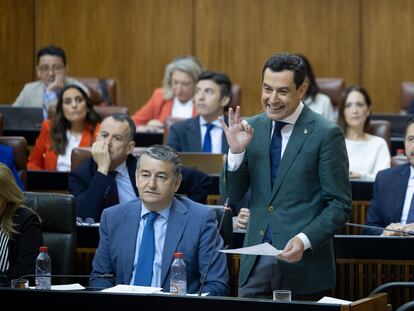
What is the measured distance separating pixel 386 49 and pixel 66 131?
4357mm

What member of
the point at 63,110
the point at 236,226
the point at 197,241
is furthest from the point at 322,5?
the point at 197,241

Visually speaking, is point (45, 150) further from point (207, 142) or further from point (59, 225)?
point (59, 225)

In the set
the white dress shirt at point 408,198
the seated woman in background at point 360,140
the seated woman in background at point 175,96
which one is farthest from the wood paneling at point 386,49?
the white dress shirt at point 408,198

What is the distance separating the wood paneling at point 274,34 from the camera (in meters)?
9.95

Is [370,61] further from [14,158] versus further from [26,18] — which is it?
[14,158]

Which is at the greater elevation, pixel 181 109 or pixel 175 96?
pixel 175 96

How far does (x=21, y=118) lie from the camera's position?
7.32 metres

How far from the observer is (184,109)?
8297 mm

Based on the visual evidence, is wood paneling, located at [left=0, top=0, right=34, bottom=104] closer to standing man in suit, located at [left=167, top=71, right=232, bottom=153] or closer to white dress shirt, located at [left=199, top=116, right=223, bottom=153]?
standing man in suit, located at [left=167, top=71, right=232, bottom=153]

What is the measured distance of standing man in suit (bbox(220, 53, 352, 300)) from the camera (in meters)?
3.66

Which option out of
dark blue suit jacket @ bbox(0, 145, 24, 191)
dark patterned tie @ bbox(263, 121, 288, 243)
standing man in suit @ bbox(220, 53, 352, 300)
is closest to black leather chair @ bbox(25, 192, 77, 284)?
standing man in suit @ bbox(220, 53, 352, 300)

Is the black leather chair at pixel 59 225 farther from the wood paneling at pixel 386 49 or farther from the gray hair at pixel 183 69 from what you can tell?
the wood paneling at pixel 386 49

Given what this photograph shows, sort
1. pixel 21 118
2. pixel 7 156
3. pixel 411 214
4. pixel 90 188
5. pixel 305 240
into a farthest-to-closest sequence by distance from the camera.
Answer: pixel 21 118 < pixel 7 156 < pixel 90 188 < pixel 411 214 < pixel 305 240

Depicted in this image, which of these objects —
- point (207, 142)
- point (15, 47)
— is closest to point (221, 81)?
point (207, 142)
